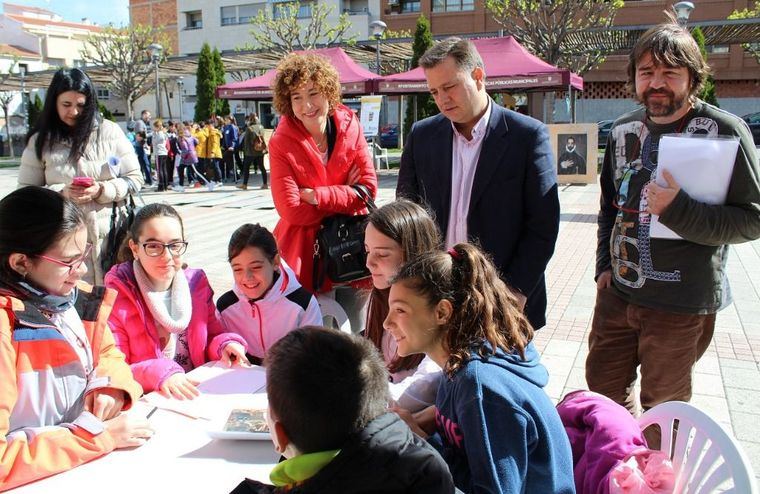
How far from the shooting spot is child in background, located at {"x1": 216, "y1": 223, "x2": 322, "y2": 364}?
102 inches

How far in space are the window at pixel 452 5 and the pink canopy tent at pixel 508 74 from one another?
2590 cm

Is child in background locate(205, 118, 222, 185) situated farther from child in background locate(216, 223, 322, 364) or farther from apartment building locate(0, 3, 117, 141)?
apartment building locate(0, 3, 117, 141)

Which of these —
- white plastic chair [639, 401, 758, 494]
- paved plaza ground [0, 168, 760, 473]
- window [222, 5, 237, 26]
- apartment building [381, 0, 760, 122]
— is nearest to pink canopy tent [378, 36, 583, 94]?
paved plaza ground [0, 168, 760, 473]

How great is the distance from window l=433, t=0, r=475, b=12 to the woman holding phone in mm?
37932

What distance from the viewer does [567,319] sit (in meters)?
5.21

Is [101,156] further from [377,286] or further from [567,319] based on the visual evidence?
[567,319]

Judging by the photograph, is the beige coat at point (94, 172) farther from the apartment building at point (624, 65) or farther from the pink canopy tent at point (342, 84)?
the apartment building at point (624, 65)

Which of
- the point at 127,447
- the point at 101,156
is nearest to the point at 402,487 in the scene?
the point at 127,447

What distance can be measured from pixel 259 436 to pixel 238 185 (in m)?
14.7

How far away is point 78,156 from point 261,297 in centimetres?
147

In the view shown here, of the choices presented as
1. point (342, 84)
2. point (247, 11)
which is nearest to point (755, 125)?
point (342, 84)

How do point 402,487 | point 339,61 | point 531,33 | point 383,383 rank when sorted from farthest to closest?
1. point 531,33
2. point 339,61
3. point 383,383
4. point 402,487

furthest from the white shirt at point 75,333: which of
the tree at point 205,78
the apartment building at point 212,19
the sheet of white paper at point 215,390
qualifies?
the apartment building at point 212,19

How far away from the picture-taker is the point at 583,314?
210 inches
